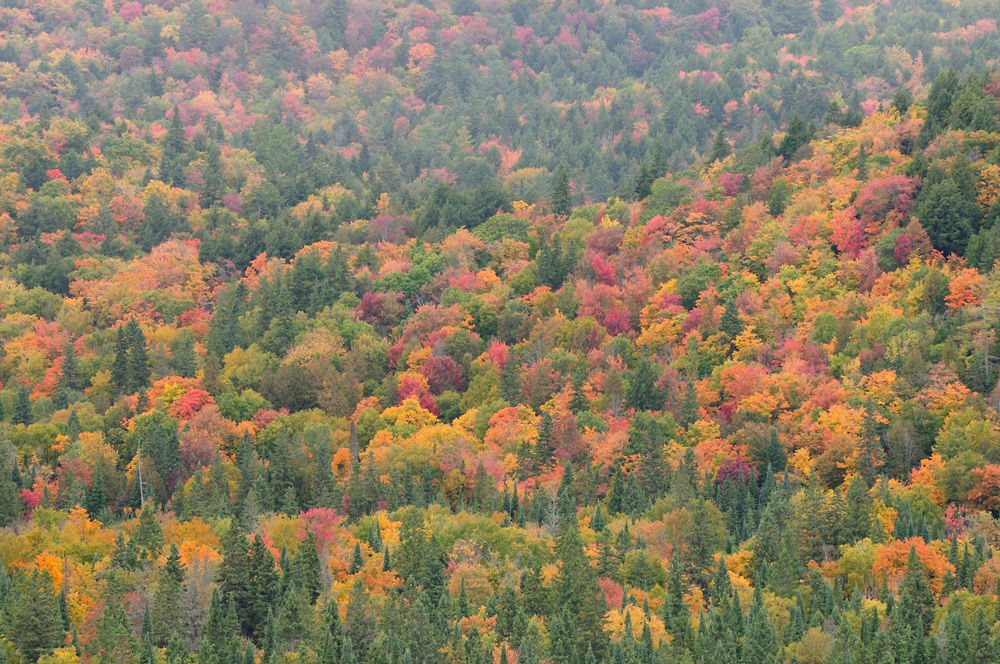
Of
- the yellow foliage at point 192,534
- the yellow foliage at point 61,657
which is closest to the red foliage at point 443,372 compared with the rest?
the yellow foliage at point 192,534

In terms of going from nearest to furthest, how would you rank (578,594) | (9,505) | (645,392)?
(578,594)
(9,505)
(645,392)

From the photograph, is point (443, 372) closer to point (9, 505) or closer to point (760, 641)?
point (9, 505)

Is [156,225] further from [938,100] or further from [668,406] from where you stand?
[938,100]

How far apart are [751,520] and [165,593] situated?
1609 inches

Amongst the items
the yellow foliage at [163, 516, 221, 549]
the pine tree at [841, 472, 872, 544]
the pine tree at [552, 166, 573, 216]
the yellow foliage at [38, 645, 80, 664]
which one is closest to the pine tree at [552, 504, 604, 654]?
the pine tree at [841, 472, 872, 544]

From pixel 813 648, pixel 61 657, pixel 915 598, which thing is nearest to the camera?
pixel 813 648

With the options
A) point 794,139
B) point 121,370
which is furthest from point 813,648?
point 794,139

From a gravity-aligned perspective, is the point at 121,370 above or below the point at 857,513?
below

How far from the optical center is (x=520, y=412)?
124m

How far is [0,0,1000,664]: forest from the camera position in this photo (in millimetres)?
88250

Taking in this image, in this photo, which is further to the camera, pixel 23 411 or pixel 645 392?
pixel 23 411

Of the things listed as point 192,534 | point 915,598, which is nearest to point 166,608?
point 192,534

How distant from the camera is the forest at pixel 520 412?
290 feet

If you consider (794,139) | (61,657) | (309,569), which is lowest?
(309,569)
